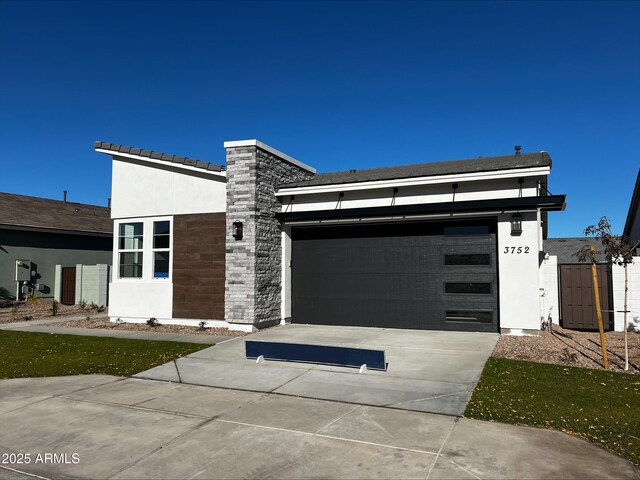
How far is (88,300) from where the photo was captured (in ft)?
70.4

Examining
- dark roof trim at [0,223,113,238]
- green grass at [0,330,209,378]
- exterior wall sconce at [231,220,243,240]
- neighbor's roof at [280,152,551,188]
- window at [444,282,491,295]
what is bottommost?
green grass at [0,330,209,378]

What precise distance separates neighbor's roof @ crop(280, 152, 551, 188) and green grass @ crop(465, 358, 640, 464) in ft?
18.8

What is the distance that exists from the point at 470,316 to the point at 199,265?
816 centimetres

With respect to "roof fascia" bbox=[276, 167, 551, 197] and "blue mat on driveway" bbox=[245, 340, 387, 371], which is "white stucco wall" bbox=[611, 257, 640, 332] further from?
"blue mat on driveway" bbox=[245, 340, 387, 371]

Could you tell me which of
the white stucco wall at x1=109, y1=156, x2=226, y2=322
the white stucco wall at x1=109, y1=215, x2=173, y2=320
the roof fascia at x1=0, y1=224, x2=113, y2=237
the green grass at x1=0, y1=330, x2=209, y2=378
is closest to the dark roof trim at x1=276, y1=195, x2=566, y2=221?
the white stucco wall at x1=109, y1=156, x2=226, y2=322

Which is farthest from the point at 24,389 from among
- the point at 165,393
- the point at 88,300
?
the point at 88,300

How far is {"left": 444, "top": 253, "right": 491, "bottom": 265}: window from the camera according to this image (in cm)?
1216

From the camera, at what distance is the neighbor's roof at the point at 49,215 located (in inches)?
917

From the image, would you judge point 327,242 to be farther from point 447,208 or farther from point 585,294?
point 585,294

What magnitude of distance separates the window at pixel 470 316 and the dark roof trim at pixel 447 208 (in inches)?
109

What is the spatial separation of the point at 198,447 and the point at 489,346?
7.29m

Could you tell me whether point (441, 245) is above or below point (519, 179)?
below

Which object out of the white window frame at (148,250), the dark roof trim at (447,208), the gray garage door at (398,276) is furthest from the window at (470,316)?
the white window frame at (148,250)

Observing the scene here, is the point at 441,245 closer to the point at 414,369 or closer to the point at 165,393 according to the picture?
Result: the point at 414,369
